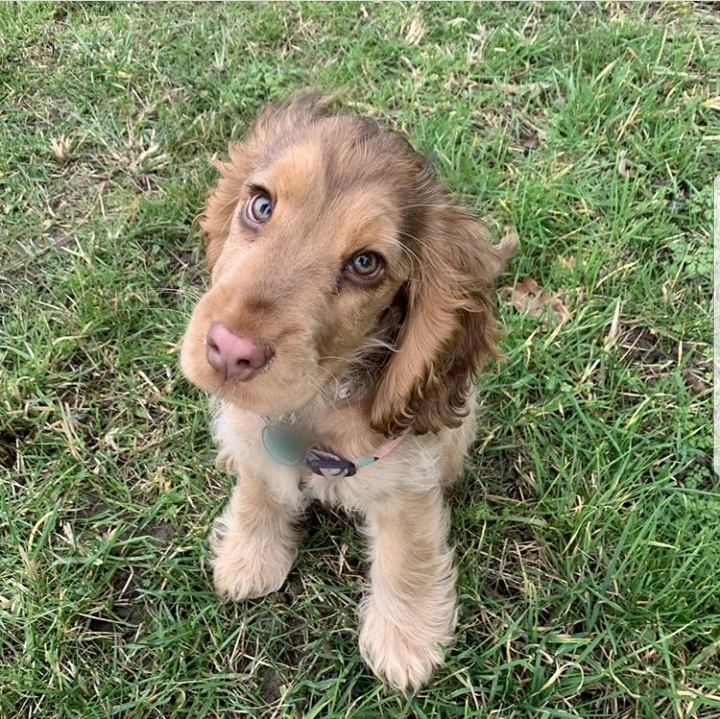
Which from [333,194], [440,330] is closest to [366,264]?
[333,194]

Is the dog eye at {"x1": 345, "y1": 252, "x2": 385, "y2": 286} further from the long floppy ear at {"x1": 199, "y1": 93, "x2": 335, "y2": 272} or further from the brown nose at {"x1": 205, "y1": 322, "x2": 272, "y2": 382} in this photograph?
the long floppy ear at {"x1": 199, "y1": 93, "x2": 335, "y2": 272}

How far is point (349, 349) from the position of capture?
238 cm

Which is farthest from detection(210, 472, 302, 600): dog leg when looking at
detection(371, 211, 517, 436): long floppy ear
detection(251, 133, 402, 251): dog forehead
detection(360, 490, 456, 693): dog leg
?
detection(251, 133, 402, 251): dog forehead

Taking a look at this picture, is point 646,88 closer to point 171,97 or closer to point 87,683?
point 171,97

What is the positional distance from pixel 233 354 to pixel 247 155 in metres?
0.99

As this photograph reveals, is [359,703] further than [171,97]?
No

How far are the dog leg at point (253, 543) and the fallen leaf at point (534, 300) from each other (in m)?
1.52

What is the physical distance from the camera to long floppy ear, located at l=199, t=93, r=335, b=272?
261 cm

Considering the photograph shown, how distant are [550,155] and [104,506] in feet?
9.74

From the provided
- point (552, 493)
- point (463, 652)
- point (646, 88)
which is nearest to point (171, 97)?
point (646, 88)

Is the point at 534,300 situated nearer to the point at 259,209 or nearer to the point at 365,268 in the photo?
the point at 365,268

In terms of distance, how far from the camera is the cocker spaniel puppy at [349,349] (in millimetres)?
2107

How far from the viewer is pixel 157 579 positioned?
322cm

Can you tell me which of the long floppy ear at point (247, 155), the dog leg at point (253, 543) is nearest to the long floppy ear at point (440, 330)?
the long floppy ear at point (247, 155)
